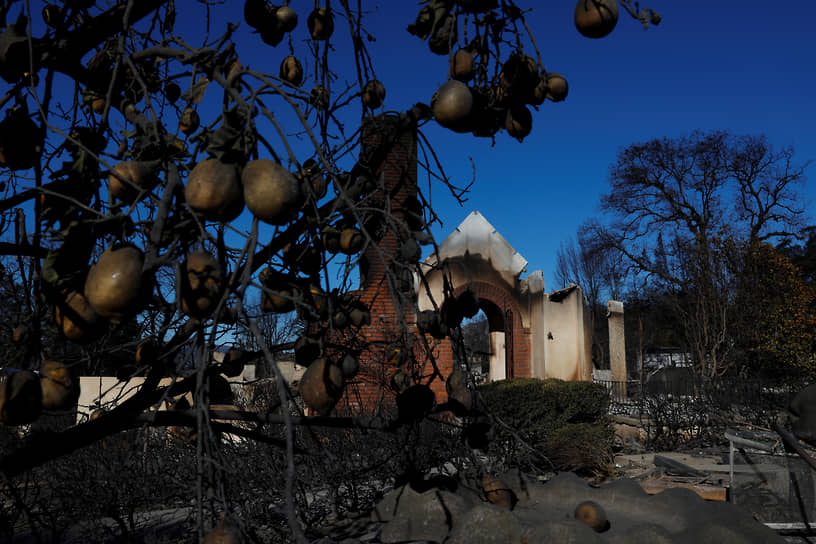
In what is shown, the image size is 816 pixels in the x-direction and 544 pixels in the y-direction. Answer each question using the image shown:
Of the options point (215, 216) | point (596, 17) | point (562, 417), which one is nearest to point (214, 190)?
point (215, 216)

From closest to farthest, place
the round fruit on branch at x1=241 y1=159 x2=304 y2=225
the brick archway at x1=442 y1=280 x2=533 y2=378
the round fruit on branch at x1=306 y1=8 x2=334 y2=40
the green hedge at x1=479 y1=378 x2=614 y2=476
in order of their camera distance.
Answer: the round fruit on branch at x1=241 y1=159 x2=304 y2=225, the round fruit on branch at x1=306 y1=8 x2=334 y2=40, the green hedge at x1=479 y1=378 x2=614 y2=476, the brick archway at x1=442 y1=280 x2=533 y2=378

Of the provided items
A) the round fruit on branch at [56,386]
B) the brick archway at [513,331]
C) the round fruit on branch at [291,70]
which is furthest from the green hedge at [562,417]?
the round fruit on branch at [56,386]

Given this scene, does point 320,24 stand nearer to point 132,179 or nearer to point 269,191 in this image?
point 132,179

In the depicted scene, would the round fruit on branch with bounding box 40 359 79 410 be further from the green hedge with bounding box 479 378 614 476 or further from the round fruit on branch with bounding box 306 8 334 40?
the green hedge with bounding box 479 378 614 476

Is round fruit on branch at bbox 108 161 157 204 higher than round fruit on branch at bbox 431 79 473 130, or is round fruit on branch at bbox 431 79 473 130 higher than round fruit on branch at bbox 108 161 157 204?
round fruit on branch at bbox 431 79 473 130

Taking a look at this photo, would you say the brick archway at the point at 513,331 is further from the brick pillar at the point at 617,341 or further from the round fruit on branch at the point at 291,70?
the round fruit on branch at the point at 291,70

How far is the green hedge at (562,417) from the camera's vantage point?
882 cm

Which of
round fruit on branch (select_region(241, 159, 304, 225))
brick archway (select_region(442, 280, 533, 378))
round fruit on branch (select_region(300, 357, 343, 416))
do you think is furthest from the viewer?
brick archway (select_region(442, 280, 533, 378))

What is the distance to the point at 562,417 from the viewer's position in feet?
31.7

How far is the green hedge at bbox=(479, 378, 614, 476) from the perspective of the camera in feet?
28.9

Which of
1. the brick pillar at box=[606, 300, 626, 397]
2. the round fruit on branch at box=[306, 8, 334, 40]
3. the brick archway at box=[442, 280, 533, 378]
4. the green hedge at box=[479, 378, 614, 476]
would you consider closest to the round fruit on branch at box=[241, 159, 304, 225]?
the round fruit on branch at box=[306, 8, 334, 40]

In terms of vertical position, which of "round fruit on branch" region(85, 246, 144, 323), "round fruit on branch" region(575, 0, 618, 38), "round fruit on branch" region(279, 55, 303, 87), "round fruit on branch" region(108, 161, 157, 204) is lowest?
"round fruit on branch" region(85, 246, 144, 323)

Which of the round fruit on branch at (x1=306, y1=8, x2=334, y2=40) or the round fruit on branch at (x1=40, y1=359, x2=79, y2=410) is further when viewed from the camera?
the round fruit on branch at (x1=306, y1=8, x2=334, y2=40)

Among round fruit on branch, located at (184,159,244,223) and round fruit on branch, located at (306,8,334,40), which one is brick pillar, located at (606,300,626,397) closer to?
round fruit on branch, located at (306,8,334,40)
